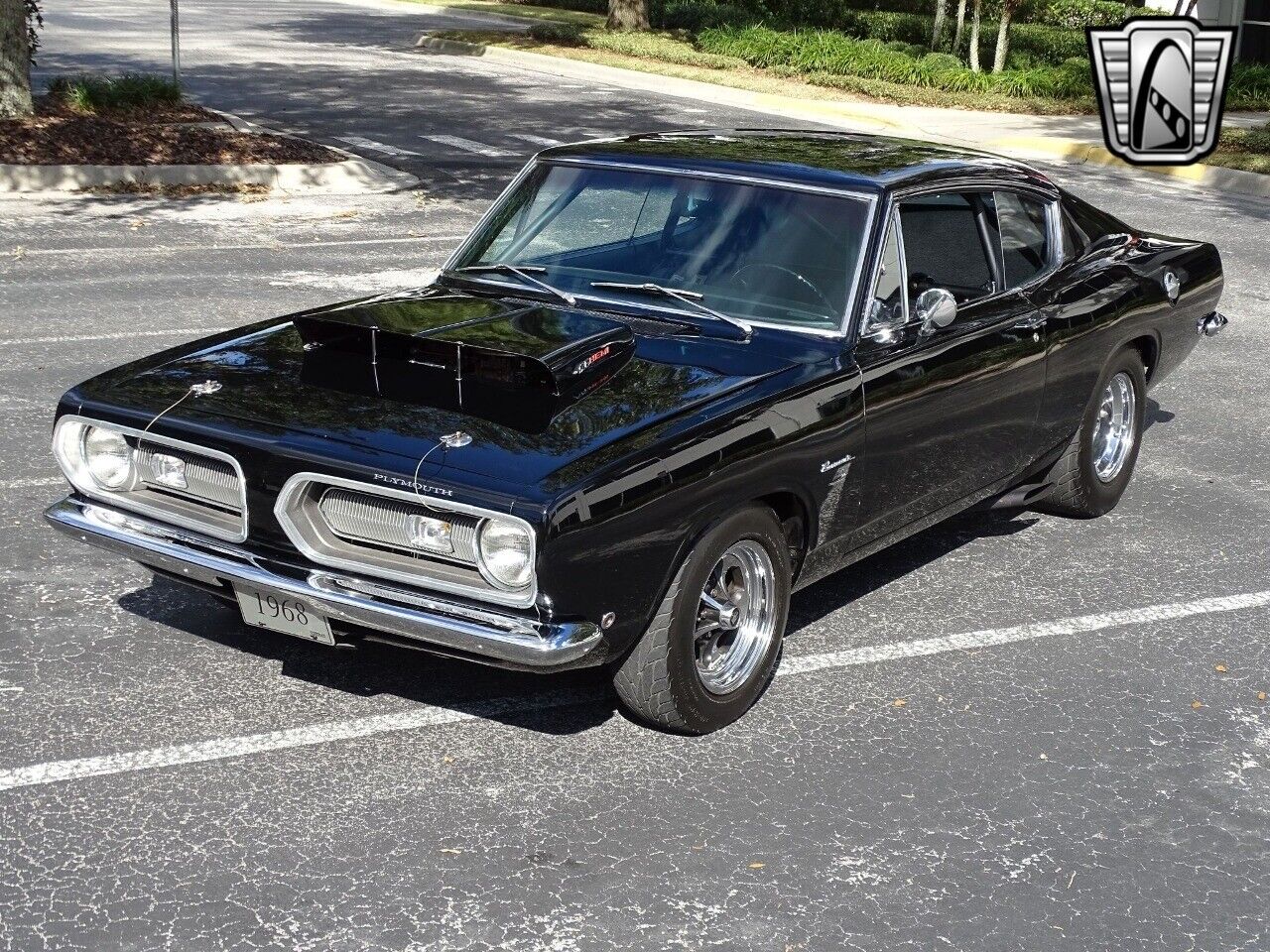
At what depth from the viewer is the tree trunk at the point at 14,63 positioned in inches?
662

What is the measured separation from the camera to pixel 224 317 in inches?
414

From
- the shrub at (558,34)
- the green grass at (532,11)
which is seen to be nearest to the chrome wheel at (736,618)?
the shrub at (558,34)

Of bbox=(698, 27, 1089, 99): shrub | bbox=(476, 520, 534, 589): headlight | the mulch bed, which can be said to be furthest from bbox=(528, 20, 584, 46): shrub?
bbox=(476, 520, 534, 589): headlight

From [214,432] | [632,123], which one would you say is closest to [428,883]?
[214,432]

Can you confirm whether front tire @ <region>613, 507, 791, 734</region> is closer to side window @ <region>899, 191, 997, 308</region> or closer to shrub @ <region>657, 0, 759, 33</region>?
side window @ <region>899, 191, 997, 308</region>

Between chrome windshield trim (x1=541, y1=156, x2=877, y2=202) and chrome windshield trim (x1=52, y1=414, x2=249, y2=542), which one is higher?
chrome windshield trim (x1=541, y1=156, x2=877, y2=202)

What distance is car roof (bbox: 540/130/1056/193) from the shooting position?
5.91 m

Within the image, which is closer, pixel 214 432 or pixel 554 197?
pixel 214 432

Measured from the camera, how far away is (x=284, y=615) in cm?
473

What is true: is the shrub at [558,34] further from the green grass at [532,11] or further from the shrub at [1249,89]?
the shrub at [1249,89]

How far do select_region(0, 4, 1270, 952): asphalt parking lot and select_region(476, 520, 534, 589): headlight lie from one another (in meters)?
0.65

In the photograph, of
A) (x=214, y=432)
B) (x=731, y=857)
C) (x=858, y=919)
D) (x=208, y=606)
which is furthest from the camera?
(x=208, y=606)

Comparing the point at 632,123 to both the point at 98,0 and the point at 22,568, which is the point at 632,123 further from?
the point at 98,0

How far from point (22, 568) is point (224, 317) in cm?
457
